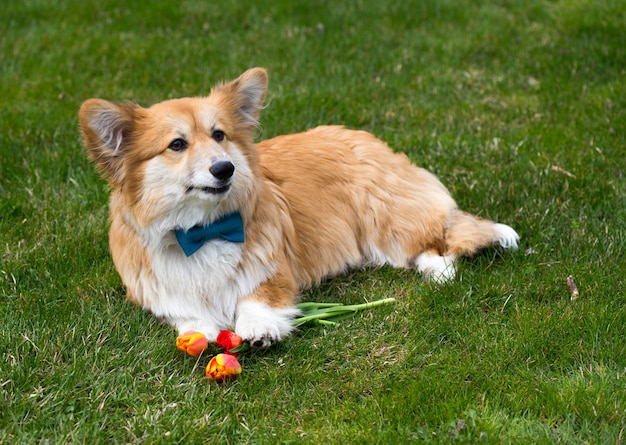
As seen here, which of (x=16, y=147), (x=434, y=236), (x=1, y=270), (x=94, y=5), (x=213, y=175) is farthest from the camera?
Result: (x=94, y=5)

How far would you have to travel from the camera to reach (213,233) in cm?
359

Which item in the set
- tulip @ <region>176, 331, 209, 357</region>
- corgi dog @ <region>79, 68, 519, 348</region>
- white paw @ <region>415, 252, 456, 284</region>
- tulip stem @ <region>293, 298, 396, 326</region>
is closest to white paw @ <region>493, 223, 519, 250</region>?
corgi dog @ <region>79, 68, 519, 348</region>

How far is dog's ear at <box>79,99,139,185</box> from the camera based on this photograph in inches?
135

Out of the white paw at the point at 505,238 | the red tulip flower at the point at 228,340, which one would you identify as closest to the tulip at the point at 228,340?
the red tulip flower at the point at 228,340

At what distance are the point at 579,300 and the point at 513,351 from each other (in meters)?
0.61

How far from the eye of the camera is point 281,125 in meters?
5.89

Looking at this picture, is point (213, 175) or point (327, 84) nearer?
point (213, 175)

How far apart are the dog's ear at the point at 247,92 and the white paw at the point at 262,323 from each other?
957 mm

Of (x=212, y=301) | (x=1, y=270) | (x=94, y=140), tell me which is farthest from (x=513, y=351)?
(x=1, y=270)

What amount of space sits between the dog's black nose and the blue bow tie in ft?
1.00

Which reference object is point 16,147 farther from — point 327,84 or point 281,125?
point 327,84

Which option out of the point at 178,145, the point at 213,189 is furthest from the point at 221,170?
the point at 178,145

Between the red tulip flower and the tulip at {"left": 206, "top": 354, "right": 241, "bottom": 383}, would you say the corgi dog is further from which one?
the tulip at {"left": 206, "top": 354, "right": 241, "bottom": 383}

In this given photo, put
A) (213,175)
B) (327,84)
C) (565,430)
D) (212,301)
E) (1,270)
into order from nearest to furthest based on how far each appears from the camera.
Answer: (565,430), (213,175), (212,301), (1,270), (327,84)
